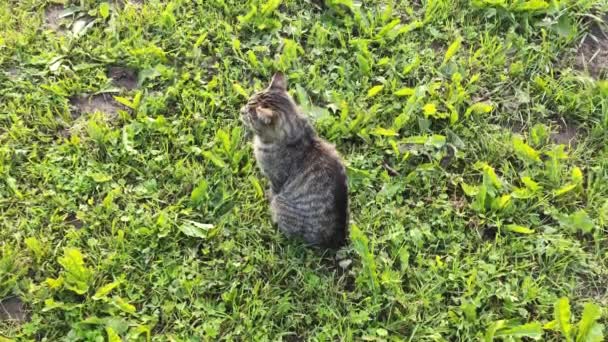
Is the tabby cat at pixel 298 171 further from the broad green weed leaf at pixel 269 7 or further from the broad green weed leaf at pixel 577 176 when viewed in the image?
the broad green weed leaf at pixel 577 176

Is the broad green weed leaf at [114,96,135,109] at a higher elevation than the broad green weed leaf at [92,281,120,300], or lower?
higher

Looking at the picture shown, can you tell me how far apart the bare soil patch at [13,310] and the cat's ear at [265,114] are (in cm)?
148

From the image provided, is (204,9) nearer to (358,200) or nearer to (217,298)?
(358,200)

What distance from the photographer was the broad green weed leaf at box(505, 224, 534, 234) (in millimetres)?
3111

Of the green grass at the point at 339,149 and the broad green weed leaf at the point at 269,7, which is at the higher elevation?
the broad green weed leaf at the point at 269,7

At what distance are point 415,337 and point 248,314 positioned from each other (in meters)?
0.82

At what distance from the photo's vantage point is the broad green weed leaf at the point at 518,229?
10.2 ft

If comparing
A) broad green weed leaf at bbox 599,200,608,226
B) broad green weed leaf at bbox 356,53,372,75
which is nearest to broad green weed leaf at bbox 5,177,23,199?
broad green weed leaf at bbox 356,53,372,75

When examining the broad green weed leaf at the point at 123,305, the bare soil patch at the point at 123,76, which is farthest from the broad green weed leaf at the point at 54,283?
the bare soil patch at the point at 123,76

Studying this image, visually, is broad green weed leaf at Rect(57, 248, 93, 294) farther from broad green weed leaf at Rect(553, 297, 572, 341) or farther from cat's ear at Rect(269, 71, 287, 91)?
broad green weed leaf at Rect(553, 297, 572, 341)

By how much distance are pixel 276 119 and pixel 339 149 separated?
667mm

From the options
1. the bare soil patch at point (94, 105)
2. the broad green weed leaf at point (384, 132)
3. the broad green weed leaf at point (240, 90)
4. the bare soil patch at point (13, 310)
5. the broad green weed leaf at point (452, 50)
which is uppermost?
the broad green weed leaf at point (452, 50)

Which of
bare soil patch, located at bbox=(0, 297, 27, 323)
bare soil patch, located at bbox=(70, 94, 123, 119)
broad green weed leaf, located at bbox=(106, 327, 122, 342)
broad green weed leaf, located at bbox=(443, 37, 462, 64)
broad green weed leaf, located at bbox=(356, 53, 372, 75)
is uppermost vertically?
broad green weed leaf, located at bbox=(443, 37, 462, 64)

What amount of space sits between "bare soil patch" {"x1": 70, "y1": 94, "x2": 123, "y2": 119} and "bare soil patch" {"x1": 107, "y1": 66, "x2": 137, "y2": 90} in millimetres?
127
